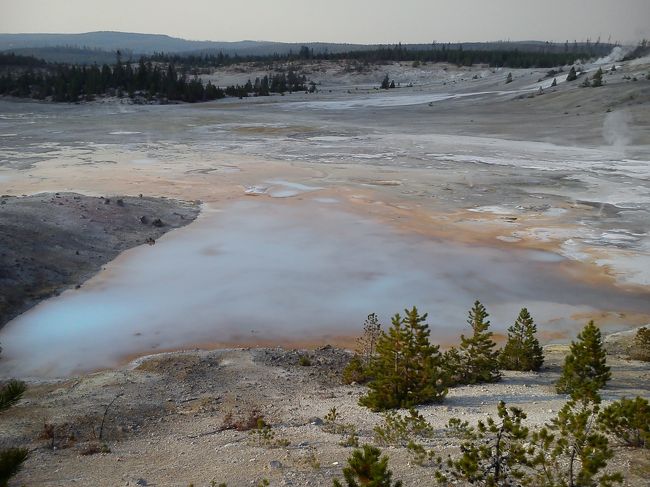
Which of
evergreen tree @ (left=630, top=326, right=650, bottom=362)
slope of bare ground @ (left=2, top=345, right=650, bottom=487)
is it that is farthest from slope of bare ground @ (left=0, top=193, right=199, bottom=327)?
evergreen tree @ (left=630, top=326, right=650, bottom=362)

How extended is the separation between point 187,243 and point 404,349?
6.93m

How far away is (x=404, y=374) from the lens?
221 inches

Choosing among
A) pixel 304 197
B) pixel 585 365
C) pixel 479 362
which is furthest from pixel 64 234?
pixel 585 365

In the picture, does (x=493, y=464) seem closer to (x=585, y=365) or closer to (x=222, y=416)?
(x=585, y=365)

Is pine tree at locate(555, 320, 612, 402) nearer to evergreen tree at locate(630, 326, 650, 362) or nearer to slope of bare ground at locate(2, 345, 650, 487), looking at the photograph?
slope of bare ground at locate(2, 345, 650, 487)

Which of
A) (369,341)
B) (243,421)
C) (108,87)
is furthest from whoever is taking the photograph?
(108,87)

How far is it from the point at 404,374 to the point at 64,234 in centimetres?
774

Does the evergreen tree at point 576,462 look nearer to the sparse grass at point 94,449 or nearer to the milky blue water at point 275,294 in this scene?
the sparse grass at point 94,449

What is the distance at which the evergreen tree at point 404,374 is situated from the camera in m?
5.45

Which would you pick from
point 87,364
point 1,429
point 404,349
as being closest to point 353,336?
point 404,349

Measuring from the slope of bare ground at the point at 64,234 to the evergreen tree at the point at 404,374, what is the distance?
5422 millimetres

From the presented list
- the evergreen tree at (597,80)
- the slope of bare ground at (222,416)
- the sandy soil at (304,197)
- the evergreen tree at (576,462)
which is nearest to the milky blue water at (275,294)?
the sandy soil at (304,197)

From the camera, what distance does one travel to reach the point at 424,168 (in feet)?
58.7

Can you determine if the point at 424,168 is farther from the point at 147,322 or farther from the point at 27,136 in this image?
the point at 27,136
